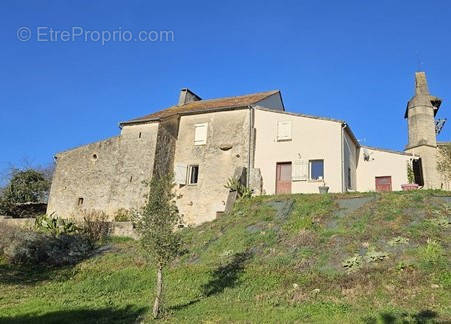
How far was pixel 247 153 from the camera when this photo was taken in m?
22.8

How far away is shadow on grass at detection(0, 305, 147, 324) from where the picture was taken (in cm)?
912

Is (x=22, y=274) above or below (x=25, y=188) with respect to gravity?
below

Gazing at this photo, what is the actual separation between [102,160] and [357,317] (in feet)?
67.8

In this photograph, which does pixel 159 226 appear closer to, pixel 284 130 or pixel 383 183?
pixel 284 130

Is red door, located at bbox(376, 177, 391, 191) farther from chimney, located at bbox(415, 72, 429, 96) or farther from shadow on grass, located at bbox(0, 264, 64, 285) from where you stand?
shadow on grass, located at bbox(0, 264, 64, 285)

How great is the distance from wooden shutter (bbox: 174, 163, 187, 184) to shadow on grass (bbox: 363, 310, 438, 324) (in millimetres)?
17000

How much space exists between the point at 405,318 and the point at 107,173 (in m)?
20.5

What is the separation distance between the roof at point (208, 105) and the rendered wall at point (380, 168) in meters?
7.41

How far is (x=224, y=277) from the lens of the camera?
11797mm

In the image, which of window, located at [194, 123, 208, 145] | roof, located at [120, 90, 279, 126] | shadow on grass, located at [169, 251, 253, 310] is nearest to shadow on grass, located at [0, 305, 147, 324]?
shadow on grass, located at [169, 251, 253, 310]

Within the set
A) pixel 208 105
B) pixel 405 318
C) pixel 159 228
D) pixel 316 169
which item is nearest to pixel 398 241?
pixel 405 318

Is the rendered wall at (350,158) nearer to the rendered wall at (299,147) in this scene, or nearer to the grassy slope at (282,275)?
the rendered wall at (299,147)

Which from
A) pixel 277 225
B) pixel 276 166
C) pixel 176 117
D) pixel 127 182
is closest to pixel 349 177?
pixel 276 166

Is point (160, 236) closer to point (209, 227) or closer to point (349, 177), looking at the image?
point (209, 227)
